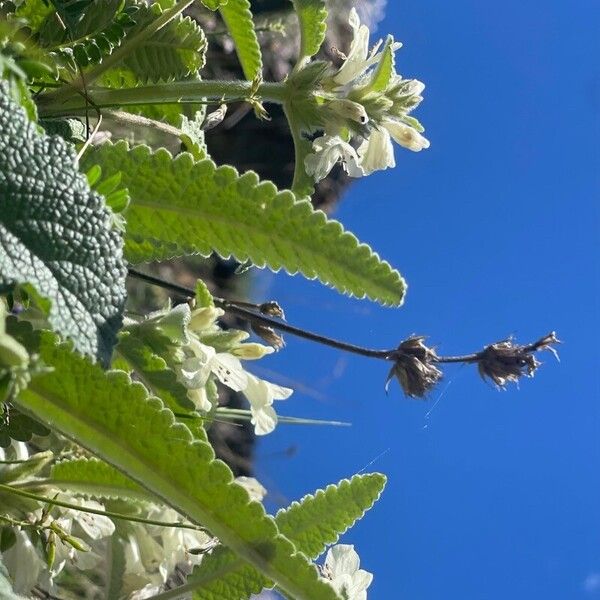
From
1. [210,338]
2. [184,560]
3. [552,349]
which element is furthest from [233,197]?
[552,349]

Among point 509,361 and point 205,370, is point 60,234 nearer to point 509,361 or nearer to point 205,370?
point 205,370

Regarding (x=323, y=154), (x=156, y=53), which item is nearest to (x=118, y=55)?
(x=156, y=53)

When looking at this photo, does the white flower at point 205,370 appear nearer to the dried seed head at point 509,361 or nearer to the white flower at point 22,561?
the white flower at point 22,561

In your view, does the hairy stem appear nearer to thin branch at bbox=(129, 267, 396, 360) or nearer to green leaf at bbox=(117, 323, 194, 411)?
green leaf at bbox=(117, 323, 194, 411)

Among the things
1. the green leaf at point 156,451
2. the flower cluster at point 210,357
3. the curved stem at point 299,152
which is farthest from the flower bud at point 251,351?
the green leaf at point 156,451

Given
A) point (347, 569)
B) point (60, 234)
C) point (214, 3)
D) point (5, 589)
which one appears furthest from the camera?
point (347, 569)
